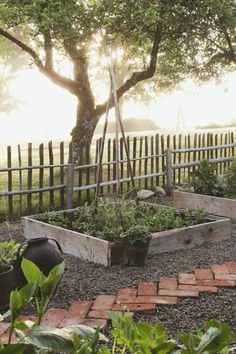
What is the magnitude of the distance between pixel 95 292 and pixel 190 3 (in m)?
6.68

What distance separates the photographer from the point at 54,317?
11.9 ft

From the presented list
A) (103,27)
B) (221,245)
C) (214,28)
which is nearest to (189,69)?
(214,28)

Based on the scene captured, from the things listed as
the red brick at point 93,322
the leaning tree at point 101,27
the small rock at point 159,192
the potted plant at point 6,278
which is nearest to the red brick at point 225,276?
the red brick at point 93,322

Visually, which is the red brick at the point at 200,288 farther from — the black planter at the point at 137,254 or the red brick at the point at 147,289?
the black planter at the point at 137,254

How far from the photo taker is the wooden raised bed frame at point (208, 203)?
7.36 metres

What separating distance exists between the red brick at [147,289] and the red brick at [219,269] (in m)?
0.74

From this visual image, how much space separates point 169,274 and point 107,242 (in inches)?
28.8

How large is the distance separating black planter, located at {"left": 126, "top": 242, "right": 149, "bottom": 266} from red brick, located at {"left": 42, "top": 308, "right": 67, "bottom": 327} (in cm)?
136

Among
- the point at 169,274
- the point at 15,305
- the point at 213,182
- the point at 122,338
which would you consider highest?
the point at 15,305

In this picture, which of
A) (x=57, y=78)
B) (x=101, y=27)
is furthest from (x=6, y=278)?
(x=57, y=78)

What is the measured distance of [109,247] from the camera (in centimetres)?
501

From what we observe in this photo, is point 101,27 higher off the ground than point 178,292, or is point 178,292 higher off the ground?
point 101,27

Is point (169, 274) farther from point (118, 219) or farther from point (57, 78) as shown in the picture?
point (57, 78)

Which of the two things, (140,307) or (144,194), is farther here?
(144,194)
